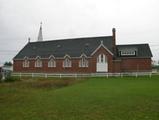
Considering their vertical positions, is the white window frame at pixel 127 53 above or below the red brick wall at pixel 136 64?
above

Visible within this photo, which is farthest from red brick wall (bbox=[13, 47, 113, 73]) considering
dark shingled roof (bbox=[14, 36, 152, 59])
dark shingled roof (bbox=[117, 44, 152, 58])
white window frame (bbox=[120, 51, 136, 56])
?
dark shingled roof (bbox=[117, 44, 152, 58])

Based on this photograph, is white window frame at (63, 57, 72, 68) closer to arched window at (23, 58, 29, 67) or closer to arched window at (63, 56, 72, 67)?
arched window at (63, 56, 72, 67)

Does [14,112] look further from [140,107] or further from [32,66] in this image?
[32,66]

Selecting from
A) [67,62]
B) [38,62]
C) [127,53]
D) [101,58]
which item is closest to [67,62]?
[67,62]

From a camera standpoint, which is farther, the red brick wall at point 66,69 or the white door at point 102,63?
the white door at point 102,63

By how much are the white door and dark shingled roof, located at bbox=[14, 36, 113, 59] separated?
1.98 m

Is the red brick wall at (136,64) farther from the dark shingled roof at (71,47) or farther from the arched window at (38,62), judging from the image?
the arched window at (38,62)

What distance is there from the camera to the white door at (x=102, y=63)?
4556 cm

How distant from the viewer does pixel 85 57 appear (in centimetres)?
4688

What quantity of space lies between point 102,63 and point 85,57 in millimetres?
3188

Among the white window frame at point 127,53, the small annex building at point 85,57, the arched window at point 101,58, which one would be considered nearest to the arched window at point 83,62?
the small annex building at point 85,57

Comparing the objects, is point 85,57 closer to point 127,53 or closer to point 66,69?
point 66,69

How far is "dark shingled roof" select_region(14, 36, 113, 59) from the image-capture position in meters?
48.5

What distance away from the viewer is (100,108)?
507 inches
